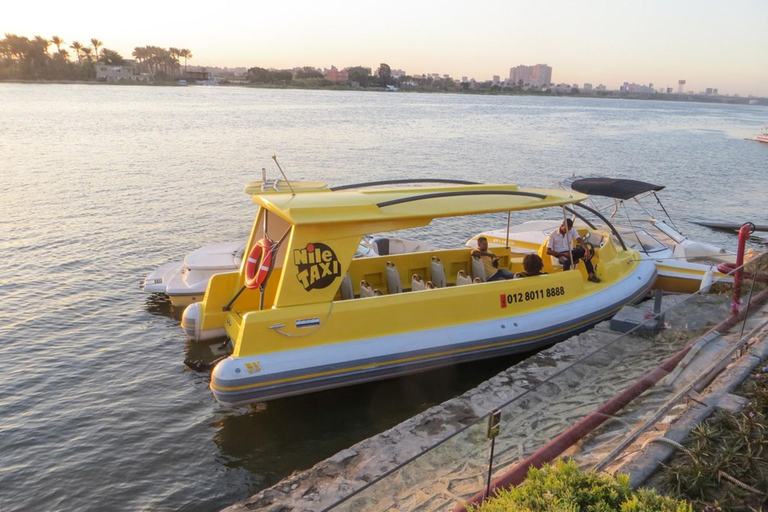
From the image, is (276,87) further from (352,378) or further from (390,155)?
(352,378)

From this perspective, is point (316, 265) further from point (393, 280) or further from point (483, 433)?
point (483, 433)

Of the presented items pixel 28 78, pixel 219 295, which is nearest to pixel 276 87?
pixel 28 78

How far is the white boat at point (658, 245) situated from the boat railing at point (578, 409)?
215 inches

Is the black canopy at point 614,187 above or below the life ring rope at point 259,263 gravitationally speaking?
above

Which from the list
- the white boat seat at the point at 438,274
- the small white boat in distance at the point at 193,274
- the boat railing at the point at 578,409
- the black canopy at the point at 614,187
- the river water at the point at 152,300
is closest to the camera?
the boat railing at the point at 578,409

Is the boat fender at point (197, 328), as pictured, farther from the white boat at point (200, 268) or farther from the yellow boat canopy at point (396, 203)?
the white boat at point (200, 268)

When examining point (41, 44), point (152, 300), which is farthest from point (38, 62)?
point (152, 300)

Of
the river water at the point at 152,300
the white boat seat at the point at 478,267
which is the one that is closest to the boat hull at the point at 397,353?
the river water at the point at 152,300

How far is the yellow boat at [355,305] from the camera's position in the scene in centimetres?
777

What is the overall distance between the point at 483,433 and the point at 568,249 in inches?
282

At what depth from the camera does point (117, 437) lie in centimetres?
812

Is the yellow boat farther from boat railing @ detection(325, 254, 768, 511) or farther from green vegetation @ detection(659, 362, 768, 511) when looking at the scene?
green vegetation @ detection(659, 362, 768, 511)

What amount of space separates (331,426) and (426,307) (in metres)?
2.18

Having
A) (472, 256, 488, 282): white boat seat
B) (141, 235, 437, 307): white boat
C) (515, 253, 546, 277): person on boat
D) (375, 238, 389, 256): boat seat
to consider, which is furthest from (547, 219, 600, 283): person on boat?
(375, 238, 389, 256): boat seat
